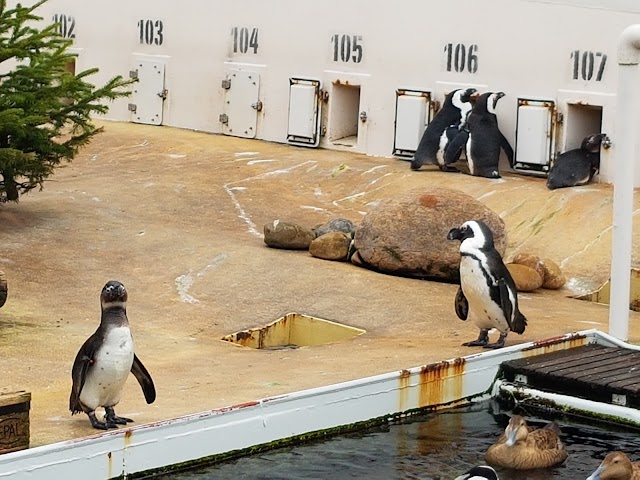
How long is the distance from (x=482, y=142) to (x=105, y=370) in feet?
23.9

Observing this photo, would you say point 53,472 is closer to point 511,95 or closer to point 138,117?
point 511,95

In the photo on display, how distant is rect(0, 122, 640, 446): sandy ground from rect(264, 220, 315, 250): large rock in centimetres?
10

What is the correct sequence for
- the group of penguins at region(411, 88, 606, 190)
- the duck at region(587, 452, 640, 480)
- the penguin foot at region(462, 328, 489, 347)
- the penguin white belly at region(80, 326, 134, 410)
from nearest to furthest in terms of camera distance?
the duck at region(587, 452, 640, 480), the penguin white belly at region(80, 326, 134, 410), the penguin foot at region(462, 328, 489, 347), the group of penguins at region(411, 88, 606, 190)

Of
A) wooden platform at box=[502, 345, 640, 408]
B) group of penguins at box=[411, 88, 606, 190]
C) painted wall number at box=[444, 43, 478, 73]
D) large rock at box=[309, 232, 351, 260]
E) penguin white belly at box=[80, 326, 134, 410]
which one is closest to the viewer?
penguin white belly at box=[80, 326, 134, 410]

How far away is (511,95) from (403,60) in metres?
1.35

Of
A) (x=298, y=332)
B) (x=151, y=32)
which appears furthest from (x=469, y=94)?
(x=298, y=332)

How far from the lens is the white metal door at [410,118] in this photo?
14328 mm

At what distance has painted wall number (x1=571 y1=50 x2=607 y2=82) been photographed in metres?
13.0

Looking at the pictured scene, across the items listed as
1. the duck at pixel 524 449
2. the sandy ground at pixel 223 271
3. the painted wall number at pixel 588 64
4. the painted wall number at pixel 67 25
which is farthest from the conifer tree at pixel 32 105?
the painted wall number at pixel 67 25

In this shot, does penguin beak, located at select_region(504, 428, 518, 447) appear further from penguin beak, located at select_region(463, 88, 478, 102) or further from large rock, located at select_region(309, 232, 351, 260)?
penguin beak, located at select_region(463, 88, 478, 102)

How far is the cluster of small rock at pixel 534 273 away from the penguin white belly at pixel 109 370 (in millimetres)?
4481

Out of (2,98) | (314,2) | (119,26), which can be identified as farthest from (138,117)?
(2,98)

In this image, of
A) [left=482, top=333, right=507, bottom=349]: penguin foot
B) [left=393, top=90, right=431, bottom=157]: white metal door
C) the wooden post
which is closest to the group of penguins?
[left=393, top=90, right=431, bottom=157]: white metal door

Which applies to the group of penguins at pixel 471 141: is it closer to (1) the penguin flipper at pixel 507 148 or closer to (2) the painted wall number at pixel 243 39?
(1) the penguin flipper at pixel 507 148
